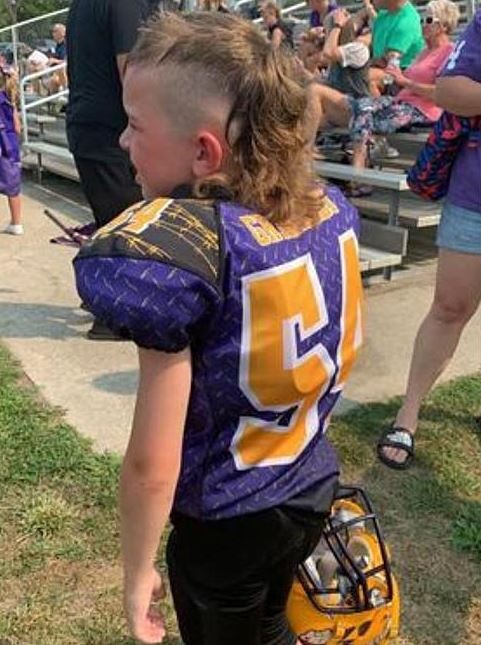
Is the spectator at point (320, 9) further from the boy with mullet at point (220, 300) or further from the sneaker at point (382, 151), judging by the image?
the boy with mullet at point (220, 300)

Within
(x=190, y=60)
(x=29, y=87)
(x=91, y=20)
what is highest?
(x=190, y=60)

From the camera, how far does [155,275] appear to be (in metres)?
1.13

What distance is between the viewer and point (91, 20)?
383 centimetres

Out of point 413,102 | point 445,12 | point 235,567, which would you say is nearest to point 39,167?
point 413,102

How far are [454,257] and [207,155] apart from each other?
1787 millimetres

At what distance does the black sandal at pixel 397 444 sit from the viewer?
305 cm

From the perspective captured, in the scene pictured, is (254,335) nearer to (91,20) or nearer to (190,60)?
(190,60)

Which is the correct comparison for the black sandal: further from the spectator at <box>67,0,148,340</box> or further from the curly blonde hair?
the curly blonde hair

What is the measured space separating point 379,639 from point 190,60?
4.42 feet

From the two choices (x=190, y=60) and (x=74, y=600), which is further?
(x=74, y=600)

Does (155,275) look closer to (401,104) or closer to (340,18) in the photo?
(401,104)

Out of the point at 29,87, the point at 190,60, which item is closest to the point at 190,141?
the point at 190,60

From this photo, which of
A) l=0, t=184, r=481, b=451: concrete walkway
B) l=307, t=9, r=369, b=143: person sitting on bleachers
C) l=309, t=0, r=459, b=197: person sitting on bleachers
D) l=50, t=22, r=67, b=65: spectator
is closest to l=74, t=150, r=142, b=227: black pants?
l=0, t=184, r=481, b=451: concrete walkway

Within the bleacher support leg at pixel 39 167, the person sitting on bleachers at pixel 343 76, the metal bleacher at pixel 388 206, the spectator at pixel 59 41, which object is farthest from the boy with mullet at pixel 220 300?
the spectator at pixel 59 41
